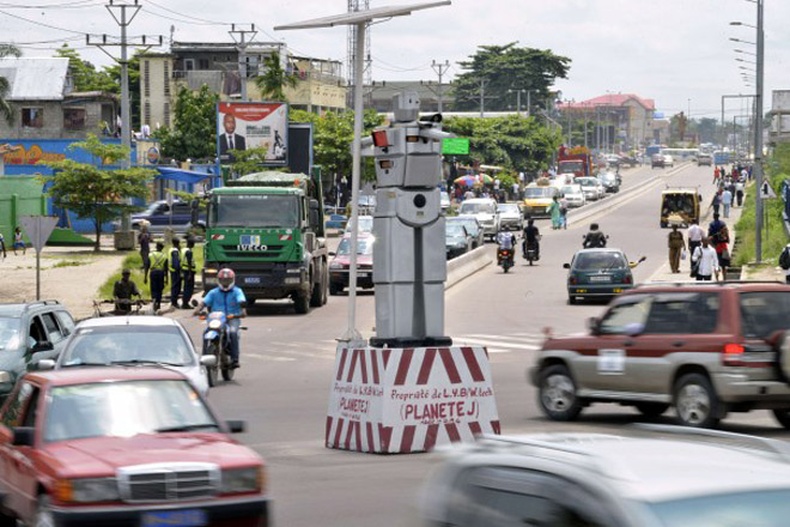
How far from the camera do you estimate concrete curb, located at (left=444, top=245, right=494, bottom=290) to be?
50625 millimetres

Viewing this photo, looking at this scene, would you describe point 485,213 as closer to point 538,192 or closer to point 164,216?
point 164,216

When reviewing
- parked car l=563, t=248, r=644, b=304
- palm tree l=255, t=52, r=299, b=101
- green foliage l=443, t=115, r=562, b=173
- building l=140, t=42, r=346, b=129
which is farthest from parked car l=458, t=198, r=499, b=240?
green foliage l=443, t=115, r=562, b=173

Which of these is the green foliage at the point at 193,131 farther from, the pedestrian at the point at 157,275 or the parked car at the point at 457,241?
the pedestrian at the point at 157,275

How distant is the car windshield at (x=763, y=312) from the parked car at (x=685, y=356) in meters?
0.01

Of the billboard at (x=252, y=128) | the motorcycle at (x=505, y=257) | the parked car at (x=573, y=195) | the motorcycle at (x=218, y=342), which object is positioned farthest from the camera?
the parked car at (x=573, y=195)

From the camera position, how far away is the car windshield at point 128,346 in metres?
18.4

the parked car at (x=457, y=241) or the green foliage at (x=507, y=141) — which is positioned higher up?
the green foliage at (x=507, y=141)

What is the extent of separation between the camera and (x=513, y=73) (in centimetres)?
16238

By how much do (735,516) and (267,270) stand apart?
108 ft

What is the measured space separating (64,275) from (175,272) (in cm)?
1075

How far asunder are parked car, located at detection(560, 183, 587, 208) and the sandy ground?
4034 centimetres

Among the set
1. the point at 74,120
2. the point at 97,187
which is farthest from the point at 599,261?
the point at 74,120

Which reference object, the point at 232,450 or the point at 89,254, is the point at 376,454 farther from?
the point at 89,254

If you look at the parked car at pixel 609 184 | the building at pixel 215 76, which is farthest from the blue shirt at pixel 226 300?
the parked car at pixel 609 184
